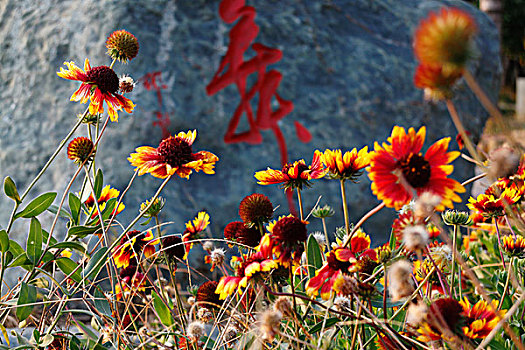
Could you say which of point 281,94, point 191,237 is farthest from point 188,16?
point 191,237

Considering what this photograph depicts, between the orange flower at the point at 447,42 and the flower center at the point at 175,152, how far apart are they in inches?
15.5

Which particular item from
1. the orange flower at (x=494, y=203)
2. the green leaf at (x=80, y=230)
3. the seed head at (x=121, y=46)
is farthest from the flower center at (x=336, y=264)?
the seed head at (x=121, y=46)

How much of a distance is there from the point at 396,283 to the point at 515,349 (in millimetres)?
459

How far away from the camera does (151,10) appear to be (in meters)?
1.70

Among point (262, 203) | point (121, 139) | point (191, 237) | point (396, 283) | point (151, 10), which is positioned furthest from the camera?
point (151, 10)

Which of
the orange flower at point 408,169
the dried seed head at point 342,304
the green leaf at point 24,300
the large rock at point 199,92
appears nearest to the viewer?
the orange flower at point 408,169

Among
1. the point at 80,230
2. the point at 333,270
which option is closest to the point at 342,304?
the point at 333,270

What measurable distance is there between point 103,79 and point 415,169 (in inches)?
21.2

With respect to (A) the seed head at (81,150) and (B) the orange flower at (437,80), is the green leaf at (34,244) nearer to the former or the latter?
(A) the seed head at (81,150)

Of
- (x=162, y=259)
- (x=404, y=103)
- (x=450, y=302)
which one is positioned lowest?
(x=404, y=103)

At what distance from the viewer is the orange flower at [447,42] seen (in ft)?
1.23

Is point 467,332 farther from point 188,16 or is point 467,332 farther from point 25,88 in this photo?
point 25,88

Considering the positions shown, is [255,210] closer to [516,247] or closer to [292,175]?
[292,175]

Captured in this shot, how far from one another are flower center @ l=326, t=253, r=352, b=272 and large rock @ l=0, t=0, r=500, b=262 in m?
1.00
